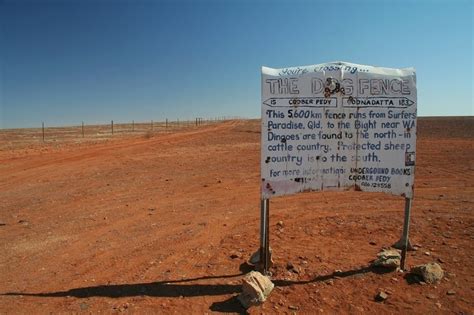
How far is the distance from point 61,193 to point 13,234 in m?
2.89

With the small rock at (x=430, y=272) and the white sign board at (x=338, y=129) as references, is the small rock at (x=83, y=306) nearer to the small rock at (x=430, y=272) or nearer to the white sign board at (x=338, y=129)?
the white sign board at (x=338, y=129)

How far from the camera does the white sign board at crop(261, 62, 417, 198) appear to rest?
4254 millimetres

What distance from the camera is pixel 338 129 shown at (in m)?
4.39

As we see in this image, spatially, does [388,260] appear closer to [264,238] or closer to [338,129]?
[264,238]

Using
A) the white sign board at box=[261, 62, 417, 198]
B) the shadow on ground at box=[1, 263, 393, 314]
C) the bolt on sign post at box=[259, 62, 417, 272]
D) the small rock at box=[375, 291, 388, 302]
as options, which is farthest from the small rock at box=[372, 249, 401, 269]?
the white sign board at box=[261, 62, 417, 198]

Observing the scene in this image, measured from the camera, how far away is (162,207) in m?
7.40

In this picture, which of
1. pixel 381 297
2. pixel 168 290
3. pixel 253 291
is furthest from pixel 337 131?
pixel 168 290

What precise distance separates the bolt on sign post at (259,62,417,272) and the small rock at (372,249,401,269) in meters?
0.10

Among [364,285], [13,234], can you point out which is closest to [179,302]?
[364,285]

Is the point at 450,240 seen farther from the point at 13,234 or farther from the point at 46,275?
the point at 13,234

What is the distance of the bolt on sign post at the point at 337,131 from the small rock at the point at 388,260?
10 centimetres

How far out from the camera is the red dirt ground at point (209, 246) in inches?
151

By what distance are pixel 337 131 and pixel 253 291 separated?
6.54 feet

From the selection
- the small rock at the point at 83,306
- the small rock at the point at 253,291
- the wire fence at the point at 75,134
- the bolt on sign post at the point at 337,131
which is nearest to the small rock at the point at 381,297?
the bolt on sign post at the point at 337,131
